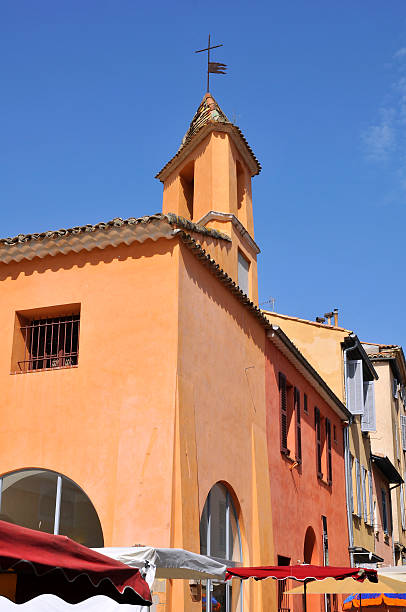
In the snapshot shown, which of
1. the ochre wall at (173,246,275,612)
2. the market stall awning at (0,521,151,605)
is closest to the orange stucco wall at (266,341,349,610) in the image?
the ochre wall at (173,246,275,612)

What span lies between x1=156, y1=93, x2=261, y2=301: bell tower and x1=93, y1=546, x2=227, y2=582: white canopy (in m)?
6.68

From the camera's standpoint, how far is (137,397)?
Result: 10680 millimetres

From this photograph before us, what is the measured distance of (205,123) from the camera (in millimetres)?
15445

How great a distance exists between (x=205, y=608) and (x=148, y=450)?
2.77 meters

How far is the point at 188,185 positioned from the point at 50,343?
5.94 m

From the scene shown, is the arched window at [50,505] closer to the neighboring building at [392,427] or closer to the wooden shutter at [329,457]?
the wooden shutter at [329,457]

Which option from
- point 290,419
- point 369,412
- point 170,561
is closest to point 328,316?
point 369,412

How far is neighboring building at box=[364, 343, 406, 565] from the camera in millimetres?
31359

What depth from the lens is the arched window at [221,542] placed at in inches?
447

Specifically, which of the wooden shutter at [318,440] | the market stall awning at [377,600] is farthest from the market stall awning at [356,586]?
the wooden shutter at [318,440]

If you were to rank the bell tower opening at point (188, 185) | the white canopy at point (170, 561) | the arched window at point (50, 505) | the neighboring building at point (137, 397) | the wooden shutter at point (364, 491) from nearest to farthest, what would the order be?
1. the white canopy at point (170, 561)
2. the neighboring building at point (137, 397)
3. the arched window at point (50, 505)
4. the bell tower opening at point (188, 185)
5. the wooden shutter at point (364, 491)

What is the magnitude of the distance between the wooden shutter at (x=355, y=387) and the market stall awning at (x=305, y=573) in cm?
1340

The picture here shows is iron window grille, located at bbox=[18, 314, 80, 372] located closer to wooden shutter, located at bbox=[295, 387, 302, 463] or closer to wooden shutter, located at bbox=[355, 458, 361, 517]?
wooden shutter, located at bbox=[295, 387, 302, 463]

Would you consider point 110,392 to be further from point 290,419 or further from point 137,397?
point 290,419
